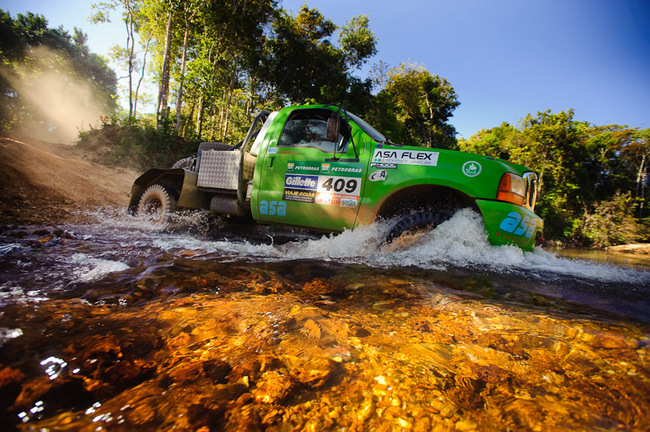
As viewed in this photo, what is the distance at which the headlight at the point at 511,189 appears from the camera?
271cm

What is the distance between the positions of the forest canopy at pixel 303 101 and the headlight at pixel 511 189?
9235mm

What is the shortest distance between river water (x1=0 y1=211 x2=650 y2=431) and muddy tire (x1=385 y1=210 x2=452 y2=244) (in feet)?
2.96

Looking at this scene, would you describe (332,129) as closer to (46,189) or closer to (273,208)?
(273,208)

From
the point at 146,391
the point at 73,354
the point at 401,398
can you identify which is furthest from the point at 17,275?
the point at 401,398

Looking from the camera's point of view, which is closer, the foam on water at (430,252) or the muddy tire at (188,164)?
the foam on water at (430,252)

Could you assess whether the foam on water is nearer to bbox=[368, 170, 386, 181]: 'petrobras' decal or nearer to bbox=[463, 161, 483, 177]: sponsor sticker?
bbox=[463, 161, 483, 177]: sponsor sticker

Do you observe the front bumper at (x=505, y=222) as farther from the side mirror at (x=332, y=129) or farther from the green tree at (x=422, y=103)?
the green tree at (x=422, y=103)

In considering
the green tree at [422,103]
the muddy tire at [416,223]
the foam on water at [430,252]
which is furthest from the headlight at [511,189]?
the green tree at [422,103]

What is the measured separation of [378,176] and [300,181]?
94cm

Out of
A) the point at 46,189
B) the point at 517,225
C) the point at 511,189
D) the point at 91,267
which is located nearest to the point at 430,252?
the point at 517,225

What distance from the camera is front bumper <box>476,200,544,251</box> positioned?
2660mm

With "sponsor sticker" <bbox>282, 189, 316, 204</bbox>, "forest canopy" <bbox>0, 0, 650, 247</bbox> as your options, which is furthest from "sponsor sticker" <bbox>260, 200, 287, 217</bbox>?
"forest canopy" <bbox>0, 0, 650, 247</bbox>

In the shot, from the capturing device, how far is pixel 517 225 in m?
2.72

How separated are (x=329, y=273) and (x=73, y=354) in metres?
1.57
